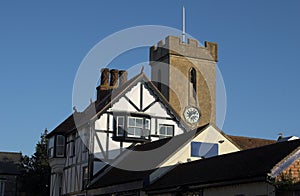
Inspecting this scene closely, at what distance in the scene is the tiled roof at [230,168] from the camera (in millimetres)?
16836

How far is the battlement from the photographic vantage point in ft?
174

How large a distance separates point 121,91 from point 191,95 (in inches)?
786

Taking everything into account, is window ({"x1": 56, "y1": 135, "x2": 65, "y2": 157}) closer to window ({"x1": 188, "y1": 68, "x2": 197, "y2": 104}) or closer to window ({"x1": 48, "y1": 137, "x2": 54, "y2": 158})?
window ({"x1": 48, "y1": 137, "x2": 54, "y2": 158})

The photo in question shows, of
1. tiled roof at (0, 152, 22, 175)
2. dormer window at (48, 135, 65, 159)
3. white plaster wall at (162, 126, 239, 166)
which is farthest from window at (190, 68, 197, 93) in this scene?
white plaster wall at (162, 126, 239, 166)

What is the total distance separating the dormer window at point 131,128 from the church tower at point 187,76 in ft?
58.8

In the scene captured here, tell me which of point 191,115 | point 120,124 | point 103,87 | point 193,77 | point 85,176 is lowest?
point 85,176

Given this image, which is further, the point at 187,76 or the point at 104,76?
the point at 187,76

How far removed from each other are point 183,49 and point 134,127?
22.2 m

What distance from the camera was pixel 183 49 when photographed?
53.4 metres

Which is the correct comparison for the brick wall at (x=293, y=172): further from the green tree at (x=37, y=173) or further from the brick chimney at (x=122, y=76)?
the green tree at (x=37, y=173)

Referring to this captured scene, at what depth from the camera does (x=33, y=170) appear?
5400cm

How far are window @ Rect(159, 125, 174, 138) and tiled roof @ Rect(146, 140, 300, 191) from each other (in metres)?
9.49

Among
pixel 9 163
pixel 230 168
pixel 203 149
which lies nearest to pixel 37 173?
pixel 9 163

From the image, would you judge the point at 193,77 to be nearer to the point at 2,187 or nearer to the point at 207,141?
the point at 2,187
